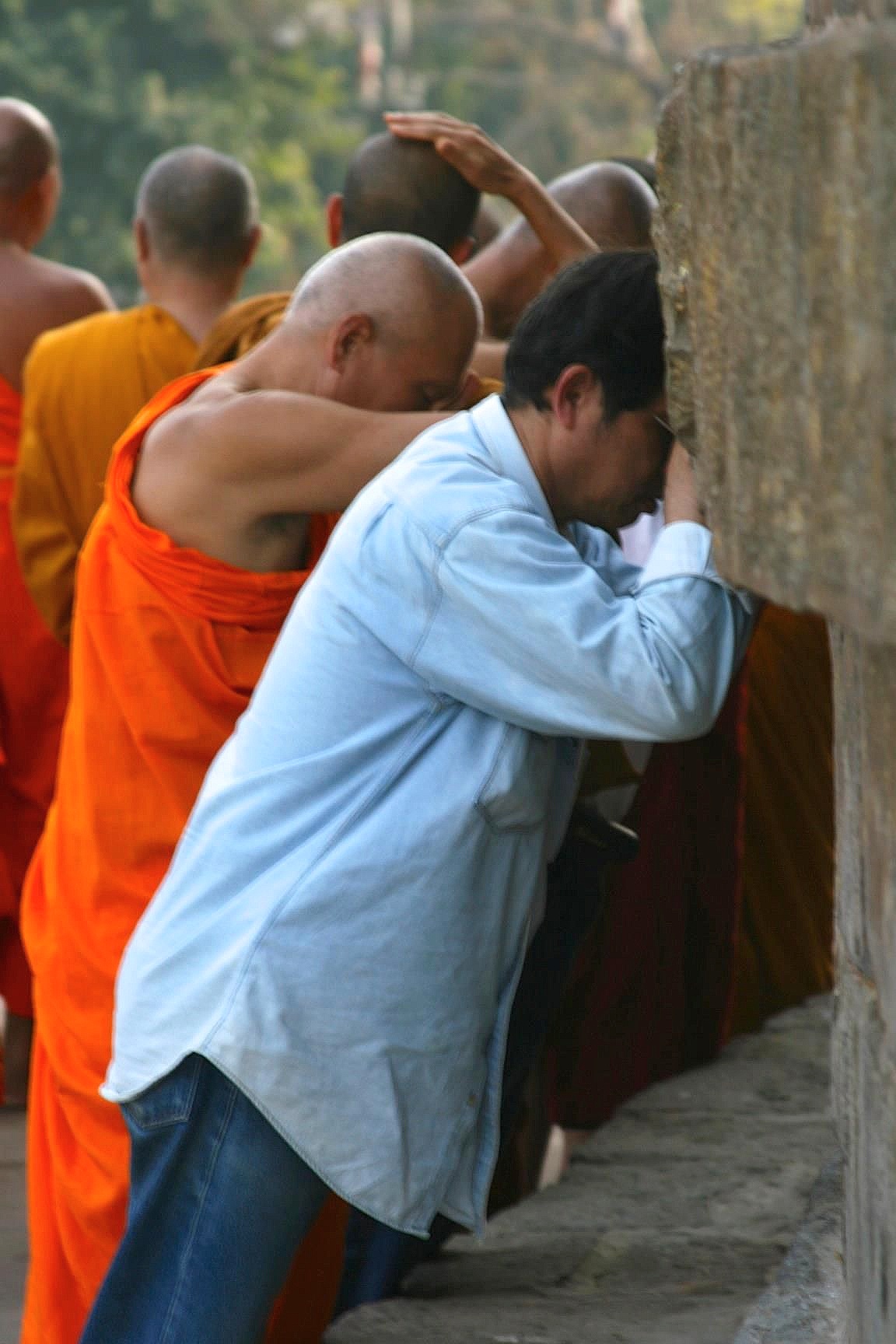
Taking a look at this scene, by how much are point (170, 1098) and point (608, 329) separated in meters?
0.91

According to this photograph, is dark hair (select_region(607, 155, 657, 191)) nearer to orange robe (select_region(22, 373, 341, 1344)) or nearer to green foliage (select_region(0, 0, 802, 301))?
orange robe (select_region(22, 373, 341, 1344))

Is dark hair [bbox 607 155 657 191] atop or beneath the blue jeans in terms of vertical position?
atop

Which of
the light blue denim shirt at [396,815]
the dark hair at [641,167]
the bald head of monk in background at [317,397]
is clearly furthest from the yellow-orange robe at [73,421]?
the light blue denim shirt at [396,815]

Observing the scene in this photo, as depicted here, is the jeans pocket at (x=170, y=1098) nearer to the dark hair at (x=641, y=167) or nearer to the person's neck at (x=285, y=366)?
the person's neck at (x=285, y=366)

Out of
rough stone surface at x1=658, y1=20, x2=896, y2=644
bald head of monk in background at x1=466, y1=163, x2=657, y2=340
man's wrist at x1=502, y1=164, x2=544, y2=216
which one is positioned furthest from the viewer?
bald head of monk in background at x1=466, y1=163, x2=657, y2=340

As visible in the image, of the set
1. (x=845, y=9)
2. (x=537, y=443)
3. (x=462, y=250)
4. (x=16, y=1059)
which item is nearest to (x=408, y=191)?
(x=462, y=250)

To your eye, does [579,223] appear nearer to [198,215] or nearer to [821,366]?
[198,215]

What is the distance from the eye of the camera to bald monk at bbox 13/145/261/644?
12.9 ft

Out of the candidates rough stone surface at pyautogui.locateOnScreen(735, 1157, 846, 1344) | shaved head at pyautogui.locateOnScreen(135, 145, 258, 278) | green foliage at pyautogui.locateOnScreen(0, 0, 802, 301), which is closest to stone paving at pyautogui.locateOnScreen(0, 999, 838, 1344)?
rough stone surface at pyautogui.locateOnScreen(735, 1157, 846, 1344)

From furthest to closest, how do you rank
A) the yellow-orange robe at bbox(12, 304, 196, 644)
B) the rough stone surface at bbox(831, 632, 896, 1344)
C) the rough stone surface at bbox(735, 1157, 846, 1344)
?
the yellow-orange robe at bbox(12, 304, 196, 644) < the rough stone surface at bbox(735, 1157, 846, 1344) < the rough stone surface at bbox(831, 632, 896, 1344)

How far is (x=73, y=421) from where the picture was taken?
3943 millimetres

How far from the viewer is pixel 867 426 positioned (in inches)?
45.1

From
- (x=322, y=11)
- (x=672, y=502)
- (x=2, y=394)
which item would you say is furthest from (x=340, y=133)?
(x=672, y=502)

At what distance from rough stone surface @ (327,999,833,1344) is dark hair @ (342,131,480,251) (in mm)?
1657
